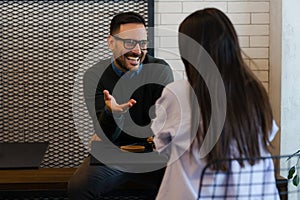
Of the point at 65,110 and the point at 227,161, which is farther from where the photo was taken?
the point at 65,110

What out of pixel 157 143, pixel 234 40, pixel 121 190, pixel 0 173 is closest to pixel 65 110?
pixel 0 173

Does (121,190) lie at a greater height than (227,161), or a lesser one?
lesser

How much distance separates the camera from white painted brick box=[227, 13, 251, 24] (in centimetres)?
407

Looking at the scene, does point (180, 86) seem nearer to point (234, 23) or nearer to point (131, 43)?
point (131, 43)

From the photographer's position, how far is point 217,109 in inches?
80.1

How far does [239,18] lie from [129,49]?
113 cm

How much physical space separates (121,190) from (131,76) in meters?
0.65

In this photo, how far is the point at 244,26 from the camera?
409cm

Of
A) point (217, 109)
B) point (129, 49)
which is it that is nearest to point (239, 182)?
point (217, 109)

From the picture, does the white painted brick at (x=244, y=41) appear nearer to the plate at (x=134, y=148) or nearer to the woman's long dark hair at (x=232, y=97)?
the plate at (x=134, y=148)

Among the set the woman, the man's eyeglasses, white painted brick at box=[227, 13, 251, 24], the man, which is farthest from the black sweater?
the woman

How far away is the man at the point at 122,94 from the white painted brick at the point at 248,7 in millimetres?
870

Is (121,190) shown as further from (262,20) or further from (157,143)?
(262,20)

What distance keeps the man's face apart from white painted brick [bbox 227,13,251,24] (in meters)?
0.96
